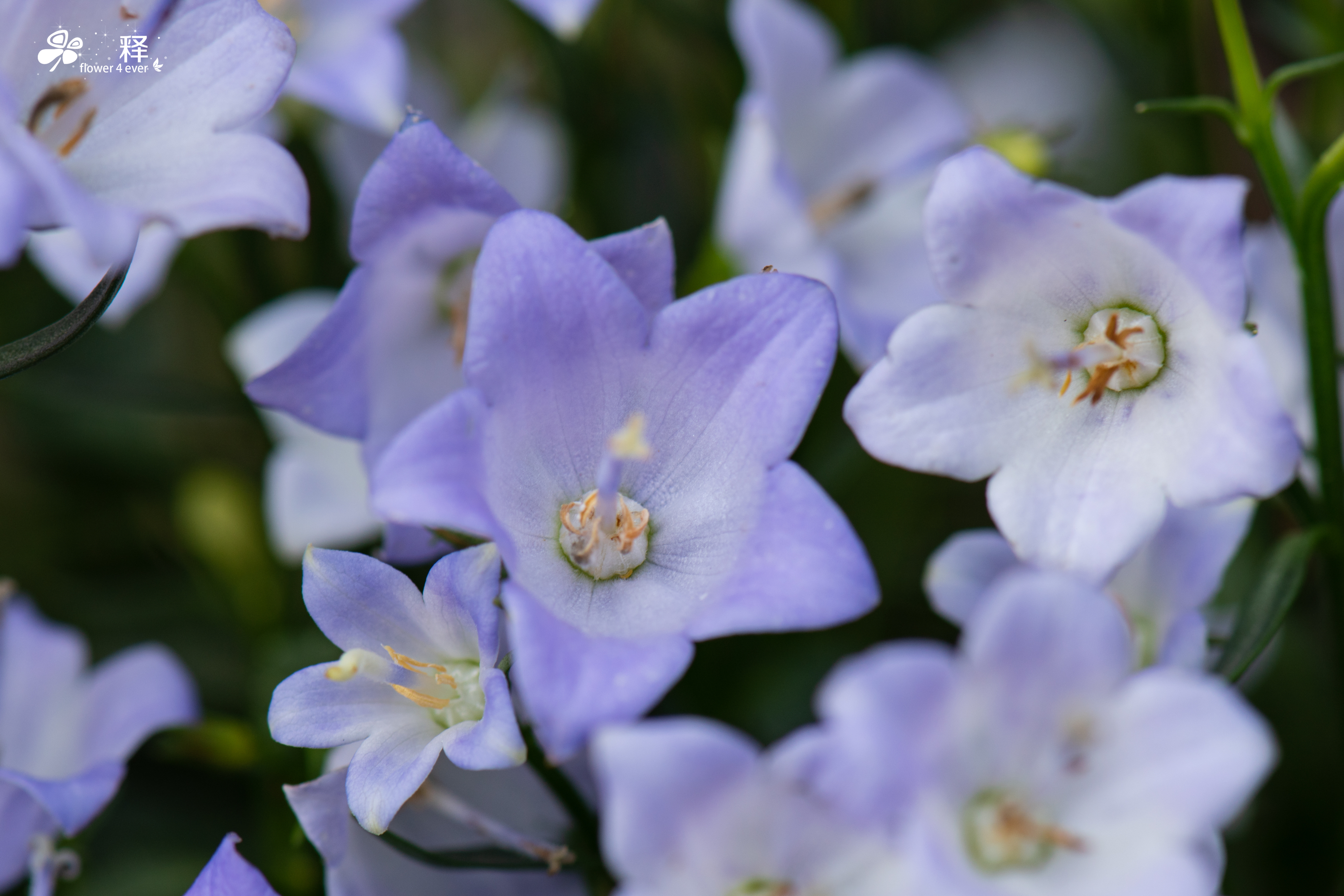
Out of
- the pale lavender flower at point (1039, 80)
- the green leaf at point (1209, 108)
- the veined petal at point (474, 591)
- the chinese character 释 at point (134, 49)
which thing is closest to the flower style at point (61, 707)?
the veined petal at point (474, 591)

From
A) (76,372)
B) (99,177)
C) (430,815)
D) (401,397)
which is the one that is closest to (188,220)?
(99,177)

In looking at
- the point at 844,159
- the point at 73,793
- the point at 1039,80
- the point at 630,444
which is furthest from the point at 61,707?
the point at 1039,80

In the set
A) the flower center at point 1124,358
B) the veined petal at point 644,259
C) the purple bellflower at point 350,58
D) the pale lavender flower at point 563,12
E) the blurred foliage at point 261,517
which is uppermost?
the pale lavender flower at point 563,12

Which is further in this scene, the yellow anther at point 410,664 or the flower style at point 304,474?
the flower style at point 304,474

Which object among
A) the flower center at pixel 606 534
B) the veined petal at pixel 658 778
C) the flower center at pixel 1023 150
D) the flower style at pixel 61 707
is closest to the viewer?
the veined petal at pixel 658 778

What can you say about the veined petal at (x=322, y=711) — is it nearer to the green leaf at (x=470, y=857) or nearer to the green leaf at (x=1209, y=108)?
the green leaf at (x=470, y=857)

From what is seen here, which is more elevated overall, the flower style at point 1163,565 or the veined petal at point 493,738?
the veined petal at point 493,738

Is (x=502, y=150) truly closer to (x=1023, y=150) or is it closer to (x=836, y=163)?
(x=836, y=163)

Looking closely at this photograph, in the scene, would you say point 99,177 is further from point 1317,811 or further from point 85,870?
point 1317,811
